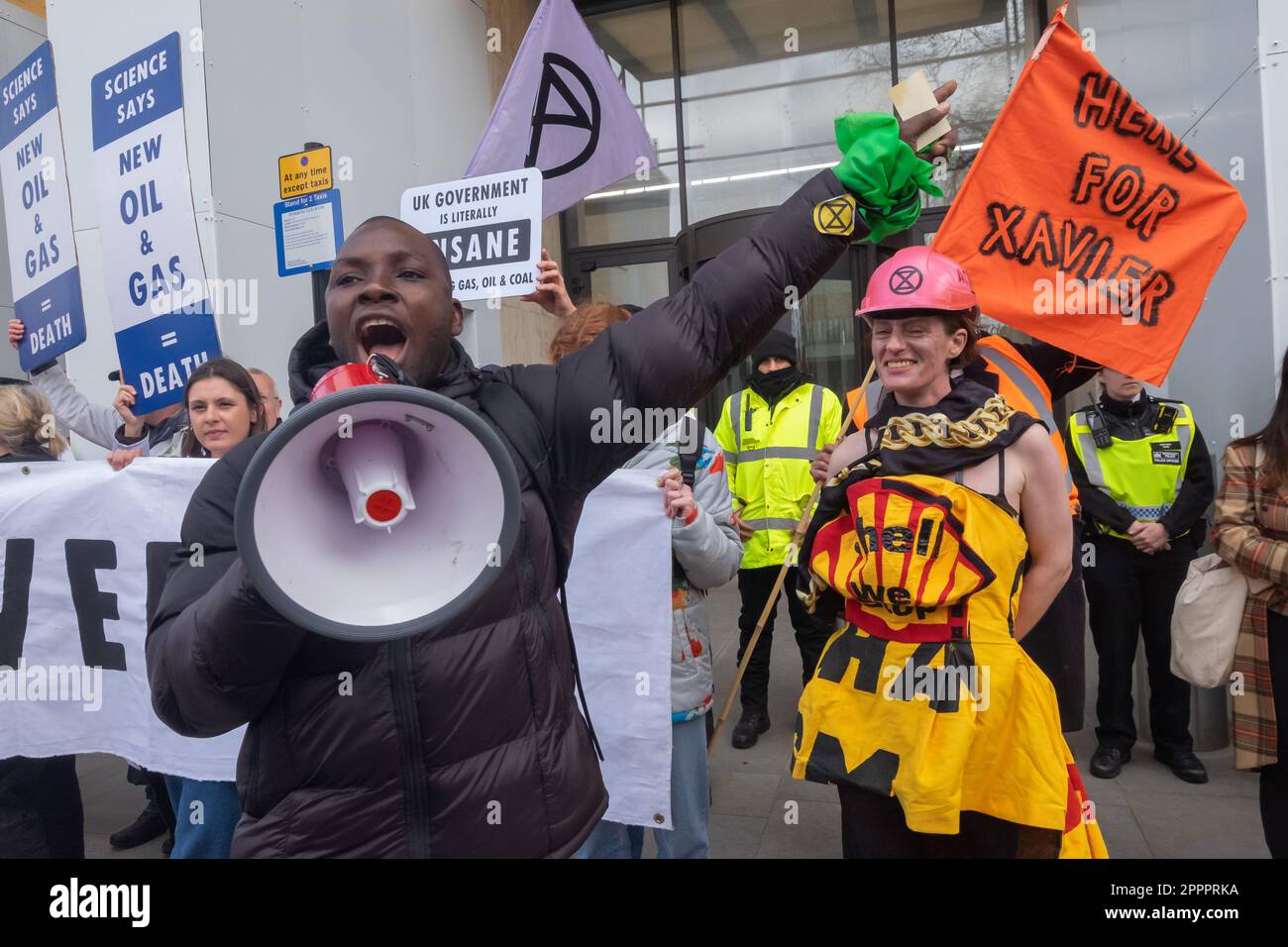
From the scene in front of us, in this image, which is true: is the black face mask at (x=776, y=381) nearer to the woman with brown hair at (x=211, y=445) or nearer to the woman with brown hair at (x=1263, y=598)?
the woman with brown hair at (x=1263, y=598)

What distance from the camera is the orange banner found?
2.67 metres

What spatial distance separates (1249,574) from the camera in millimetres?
2814

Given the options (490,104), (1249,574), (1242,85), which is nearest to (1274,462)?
(1249,574)

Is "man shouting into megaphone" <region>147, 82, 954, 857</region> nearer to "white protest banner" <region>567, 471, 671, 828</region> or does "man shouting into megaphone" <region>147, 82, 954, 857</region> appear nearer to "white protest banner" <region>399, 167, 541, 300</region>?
"white protest banner" <region>567, 471, 671, 828</region>

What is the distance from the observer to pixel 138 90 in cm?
329

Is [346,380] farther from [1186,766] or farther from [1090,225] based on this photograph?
[1186,766]

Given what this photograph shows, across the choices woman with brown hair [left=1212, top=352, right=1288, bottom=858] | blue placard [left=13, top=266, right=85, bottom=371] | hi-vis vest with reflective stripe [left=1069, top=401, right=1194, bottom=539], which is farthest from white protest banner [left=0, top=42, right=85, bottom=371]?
hi-vis vest with reflective stripe [left=1069, top=401, right=1194, bottom=539]

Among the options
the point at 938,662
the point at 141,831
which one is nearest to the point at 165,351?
the point at 141,831

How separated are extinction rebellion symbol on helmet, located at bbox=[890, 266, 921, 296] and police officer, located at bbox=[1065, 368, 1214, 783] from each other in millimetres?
2189

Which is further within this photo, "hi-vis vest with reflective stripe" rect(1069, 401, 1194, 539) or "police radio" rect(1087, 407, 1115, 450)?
"police radio" rect(1087, 407, 1115, 450)

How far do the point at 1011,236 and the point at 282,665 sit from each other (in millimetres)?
2500
